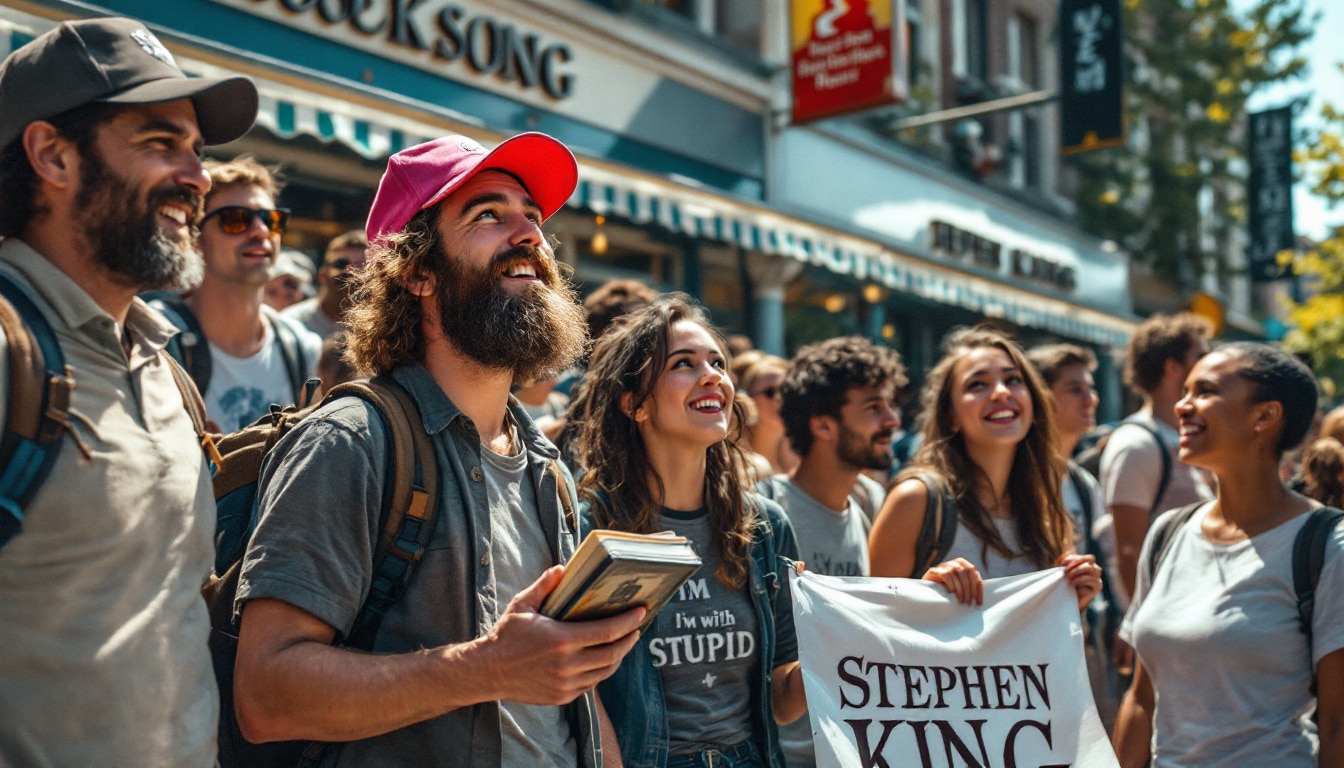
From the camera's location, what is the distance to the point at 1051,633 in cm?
329

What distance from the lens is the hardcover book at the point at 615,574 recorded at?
1.76 metres

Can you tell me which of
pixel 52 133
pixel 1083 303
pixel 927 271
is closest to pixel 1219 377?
pixel 52 133

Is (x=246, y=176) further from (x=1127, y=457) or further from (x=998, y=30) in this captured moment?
(x=998, y=30)

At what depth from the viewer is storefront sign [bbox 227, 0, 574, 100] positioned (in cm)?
744

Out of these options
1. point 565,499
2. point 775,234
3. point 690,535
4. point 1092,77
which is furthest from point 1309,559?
point 1092,77

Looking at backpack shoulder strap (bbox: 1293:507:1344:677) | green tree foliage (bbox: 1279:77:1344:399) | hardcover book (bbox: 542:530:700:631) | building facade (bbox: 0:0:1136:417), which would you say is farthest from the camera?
green tree foliage (bbox: 1279:77:1344:399)

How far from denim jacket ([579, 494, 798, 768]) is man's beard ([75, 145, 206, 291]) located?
135 cm

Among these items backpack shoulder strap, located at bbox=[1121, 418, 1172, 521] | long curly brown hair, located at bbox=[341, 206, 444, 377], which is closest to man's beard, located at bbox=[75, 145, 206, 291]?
long curly brown hair, located at bbox=[341, 206, 444, 377]

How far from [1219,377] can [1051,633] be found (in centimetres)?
101

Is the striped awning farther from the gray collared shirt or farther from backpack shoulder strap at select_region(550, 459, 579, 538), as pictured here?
the gray collared shirt

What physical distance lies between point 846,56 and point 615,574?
9.45 m

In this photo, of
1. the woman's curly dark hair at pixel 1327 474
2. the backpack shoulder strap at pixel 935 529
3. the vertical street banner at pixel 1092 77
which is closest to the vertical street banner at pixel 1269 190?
the vertical street banner at pixel 1092 77

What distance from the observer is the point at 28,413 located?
1674 mm

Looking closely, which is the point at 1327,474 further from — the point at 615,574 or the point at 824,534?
the point at 615,574
